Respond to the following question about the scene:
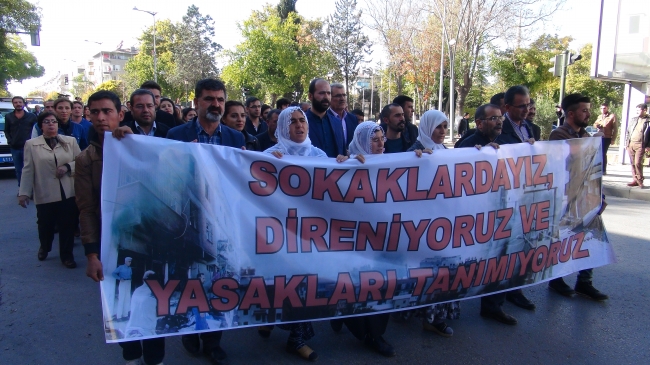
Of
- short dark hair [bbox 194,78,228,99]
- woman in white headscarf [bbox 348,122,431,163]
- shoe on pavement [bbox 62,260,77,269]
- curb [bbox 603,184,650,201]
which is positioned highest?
short dark hair [bbox 194,78,228,99]

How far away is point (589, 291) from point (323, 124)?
9.54 ft

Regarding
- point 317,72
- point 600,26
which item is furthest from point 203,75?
point 600,26

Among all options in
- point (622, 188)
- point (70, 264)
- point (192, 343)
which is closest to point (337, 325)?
point (192, 343)

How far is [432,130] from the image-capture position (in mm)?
3643

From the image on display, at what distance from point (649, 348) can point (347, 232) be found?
2342mm

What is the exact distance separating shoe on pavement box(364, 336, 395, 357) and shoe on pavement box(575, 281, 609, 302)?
212 cm

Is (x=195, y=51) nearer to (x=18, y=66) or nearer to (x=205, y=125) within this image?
(x=18, y=66)

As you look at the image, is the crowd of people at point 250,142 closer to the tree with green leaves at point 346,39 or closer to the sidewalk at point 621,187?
the sidewalk at point 621,187

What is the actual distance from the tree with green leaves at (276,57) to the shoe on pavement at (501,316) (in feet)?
93.8

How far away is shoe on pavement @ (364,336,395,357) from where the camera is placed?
3158 mm

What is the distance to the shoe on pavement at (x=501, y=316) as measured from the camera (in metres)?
3.67

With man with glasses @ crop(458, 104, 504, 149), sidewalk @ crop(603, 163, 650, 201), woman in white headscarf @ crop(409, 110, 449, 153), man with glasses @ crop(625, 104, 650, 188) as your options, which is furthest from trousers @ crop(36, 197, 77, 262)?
man with glasses @ crop(625, 104, 650, 188)

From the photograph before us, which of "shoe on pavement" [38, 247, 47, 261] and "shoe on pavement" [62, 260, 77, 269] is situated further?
"shoe on pavement" [38, 247, 47, 261]

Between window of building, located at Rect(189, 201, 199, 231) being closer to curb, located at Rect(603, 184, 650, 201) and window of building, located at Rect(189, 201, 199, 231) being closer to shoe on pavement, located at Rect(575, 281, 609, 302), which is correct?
shoe on pavement, located at Rect(575, 281, 609, 302)
